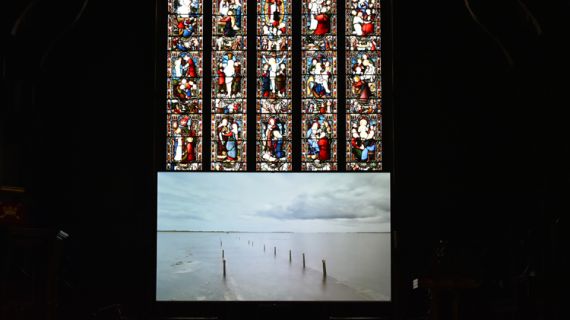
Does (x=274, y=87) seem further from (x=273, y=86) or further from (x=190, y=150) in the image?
(x=190, y=150)

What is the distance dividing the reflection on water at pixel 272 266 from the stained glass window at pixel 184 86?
123 cm

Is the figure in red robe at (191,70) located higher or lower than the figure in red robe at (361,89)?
higher

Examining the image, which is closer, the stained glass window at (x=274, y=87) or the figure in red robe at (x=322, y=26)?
the stained glass window at (x=274, y=87)

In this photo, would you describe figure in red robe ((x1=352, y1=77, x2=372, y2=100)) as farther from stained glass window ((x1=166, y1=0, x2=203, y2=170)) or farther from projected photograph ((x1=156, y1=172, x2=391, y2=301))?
stained glass window ((x1=166, y1=0, x2=203, y2=170))

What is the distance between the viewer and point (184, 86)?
1022 cm

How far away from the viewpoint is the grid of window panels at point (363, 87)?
10.1 meters

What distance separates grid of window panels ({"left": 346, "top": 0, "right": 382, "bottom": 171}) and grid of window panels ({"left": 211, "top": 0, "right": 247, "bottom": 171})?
1586mm

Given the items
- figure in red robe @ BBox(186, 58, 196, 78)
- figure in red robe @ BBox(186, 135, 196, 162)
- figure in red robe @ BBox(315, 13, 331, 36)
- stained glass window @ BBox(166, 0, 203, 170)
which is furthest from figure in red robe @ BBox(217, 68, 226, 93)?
figure in red robe @ BBox(315, 13, 331, 36)

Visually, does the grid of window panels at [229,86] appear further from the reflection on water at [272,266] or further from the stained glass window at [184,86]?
the reflection on water at [272,266]

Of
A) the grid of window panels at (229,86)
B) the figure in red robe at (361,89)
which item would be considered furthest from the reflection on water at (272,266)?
the figure in red robe at (361,89)
